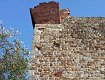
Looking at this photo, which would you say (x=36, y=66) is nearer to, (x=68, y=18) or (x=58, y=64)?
(x=58, y=64)

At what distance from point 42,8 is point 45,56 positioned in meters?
1.94

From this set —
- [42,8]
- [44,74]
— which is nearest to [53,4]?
[42,8]

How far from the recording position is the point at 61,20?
34.9 ft

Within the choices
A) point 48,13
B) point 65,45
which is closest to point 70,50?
point 65,45

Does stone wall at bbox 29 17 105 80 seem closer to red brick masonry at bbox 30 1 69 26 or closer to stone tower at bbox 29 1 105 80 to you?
stone tower at bbox 29 1 105 80

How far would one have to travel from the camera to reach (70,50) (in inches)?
391

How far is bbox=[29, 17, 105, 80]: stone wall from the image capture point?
31.2 ft

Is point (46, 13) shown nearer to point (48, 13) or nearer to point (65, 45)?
point (48, 13)

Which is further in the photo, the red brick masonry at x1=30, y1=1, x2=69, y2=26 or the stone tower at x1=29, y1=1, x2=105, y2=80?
the red brick masonry at x1=30, y1=1, x2=69, y2=26

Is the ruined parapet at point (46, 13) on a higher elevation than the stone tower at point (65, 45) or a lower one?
higher

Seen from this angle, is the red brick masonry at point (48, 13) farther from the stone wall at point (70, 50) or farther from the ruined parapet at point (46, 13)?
the stone wall at point (70, 50)

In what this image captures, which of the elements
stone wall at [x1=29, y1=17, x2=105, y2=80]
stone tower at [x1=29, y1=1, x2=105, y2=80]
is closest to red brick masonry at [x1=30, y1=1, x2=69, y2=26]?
stone tower at [x1=29, y1=1, x2=105, y2=80]

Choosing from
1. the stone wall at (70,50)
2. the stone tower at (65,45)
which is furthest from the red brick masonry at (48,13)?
the stone wall at (70,50)

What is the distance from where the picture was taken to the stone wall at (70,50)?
31.2 feet
